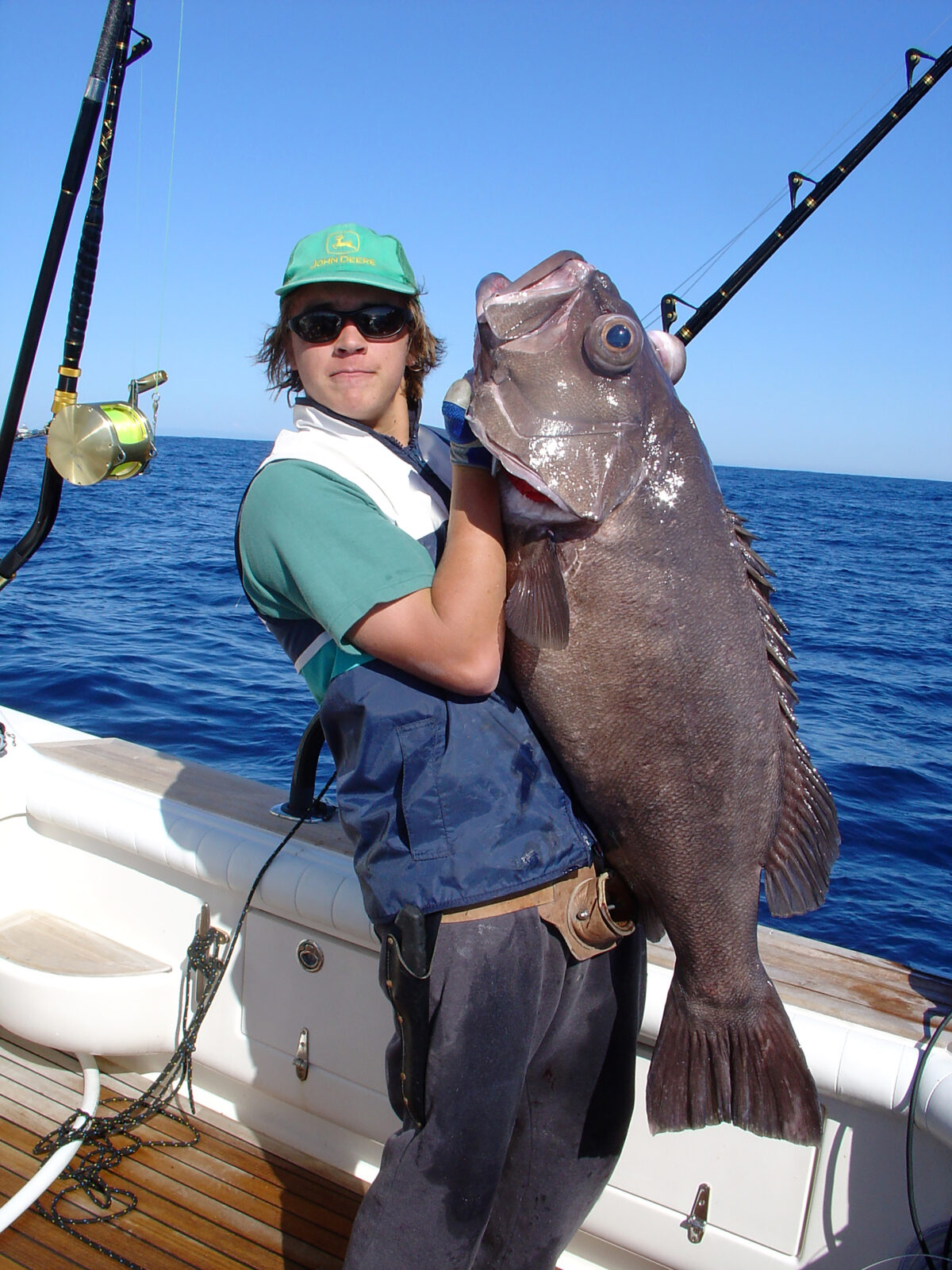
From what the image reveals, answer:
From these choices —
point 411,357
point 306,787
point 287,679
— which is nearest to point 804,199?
point 411,357

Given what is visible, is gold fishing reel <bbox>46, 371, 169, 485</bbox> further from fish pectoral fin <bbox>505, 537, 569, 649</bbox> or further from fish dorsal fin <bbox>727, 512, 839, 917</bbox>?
fish dorsal fin <bbox>727, 512, 839, 917</bbox>

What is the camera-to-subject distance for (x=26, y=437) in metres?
3.33

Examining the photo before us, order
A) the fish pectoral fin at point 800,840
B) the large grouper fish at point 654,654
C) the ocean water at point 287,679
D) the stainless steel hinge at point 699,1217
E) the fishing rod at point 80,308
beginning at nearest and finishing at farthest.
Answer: the large grouper fish at point 654,654, the fish pectoral fin at point 800,840, the stainless steel hinge at point 699,1217, the fishing rod at point 80,308, the ocean water at point 287,679

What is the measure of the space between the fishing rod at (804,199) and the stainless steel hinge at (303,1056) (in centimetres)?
273

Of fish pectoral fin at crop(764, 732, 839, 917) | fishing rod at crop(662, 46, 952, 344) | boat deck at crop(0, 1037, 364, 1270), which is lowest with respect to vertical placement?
boat deck at crop(0, 1037, 364, 1270)

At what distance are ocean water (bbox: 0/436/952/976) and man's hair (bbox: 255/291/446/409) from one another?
40.6 inches

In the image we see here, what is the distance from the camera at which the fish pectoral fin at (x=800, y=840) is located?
2.10 meters

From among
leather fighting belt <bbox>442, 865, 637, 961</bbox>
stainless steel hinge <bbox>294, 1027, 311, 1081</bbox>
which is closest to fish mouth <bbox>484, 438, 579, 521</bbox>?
leather fighting belt <bbox>442, 865, 637, 961</bbox>

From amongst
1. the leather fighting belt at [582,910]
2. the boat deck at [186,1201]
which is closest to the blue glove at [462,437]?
the leather fighting belt at [582,910]

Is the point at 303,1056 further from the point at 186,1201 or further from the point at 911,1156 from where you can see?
the point at 911,1156

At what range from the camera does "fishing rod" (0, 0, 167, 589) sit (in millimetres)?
2754

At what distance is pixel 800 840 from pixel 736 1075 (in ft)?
1.73

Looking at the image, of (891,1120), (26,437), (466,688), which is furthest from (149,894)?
(891,1120)

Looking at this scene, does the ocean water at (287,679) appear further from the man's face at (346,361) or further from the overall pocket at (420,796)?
the overall pocket at (420,796)
